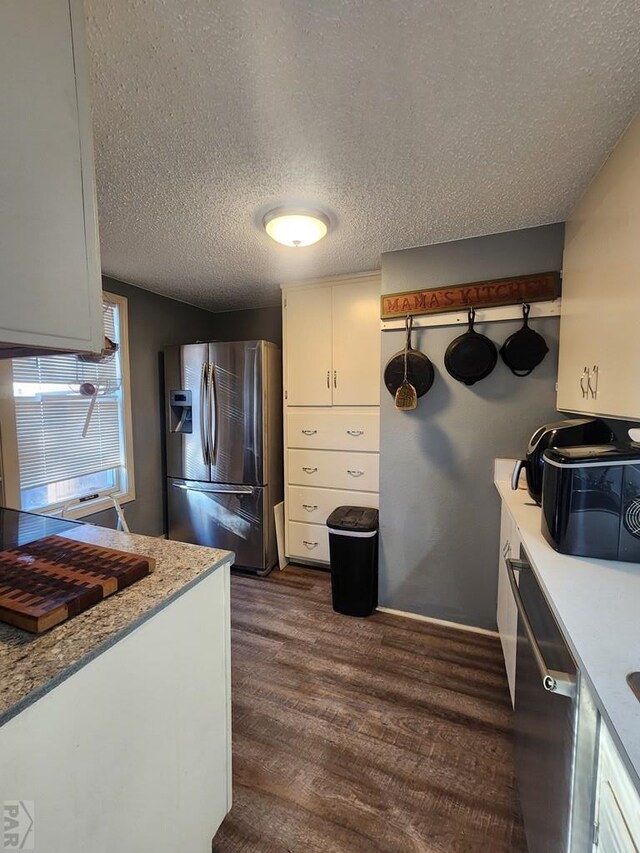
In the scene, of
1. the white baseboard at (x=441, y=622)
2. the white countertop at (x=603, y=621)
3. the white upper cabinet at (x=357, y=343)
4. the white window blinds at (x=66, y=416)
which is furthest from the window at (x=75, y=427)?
the white countertop at (x=603, y=621)

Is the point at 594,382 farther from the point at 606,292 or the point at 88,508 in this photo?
the point at 88,508

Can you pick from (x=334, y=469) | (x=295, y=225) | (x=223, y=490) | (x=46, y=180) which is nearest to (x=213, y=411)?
(x=223, y=490)

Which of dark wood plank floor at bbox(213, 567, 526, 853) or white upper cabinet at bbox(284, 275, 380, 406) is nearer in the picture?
dark wood plank floor at bbox(213, 567, 526, 853)

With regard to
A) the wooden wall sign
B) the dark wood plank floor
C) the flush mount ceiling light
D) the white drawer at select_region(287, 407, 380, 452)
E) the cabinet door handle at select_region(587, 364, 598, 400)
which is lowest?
the dark wood plank floor

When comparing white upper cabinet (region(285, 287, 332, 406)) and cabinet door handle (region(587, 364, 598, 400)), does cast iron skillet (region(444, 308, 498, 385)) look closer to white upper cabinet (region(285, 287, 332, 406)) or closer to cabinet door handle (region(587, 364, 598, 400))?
cabinet door handle (region(587, 364, 598, 400))

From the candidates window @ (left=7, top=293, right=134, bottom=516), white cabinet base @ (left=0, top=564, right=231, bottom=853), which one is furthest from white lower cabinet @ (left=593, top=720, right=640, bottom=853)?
window @ (left=7, top=293, right=134, bottom=516)

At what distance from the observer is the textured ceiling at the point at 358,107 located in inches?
33.1

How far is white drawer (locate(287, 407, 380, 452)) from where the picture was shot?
2.60m

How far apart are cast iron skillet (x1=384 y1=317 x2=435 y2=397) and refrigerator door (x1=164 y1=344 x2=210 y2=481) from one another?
4.98 ft

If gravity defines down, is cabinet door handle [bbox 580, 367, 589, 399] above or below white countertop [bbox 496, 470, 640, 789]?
above

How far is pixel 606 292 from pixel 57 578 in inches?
77.3

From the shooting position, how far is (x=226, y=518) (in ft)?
9.49

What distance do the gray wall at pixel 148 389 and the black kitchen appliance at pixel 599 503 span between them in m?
2.83

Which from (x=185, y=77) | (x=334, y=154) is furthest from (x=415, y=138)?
(x=185, y=77)
